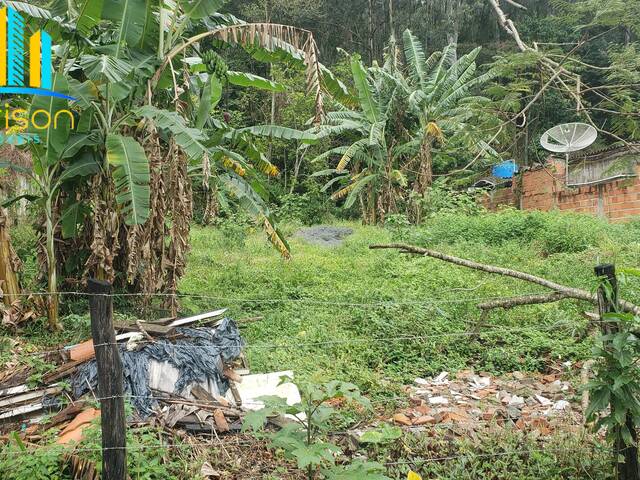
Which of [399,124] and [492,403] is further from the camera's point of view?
[399,124]

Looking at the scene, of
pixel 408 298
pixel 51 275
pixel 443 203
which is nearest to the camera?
pixel 51 275

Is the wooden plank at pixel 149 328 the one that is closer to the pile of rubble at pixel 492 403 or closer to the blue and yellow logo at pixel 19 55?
the pile of rubble at pixel 492 403

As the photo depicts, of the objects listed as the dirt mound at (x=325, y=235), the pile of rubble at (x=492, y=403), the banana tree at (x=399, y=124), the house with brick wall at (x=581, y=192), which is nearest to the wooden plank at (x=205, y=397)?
the pile of rubble at (x=492, y=403)

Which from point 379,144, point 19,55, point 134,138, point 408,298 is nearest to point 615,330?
point 408,298

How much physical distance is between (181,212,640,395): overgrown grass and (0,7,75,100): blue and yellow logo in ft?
10.7

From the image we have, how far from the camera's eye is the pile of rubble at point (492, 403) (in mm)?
4199

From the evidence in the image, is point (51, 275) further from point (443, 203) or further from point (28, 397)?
point (443, 203)

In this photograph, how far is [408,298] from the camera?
277 inches

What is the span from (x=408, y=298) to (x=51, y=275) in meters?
4.41

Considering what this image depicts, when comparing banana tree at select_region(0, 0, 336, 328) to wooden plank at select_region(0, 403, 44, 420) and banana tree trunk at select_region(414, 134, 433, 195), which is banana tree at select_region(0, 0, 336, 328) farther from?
banana tree trunk at select_region(414, 134, 433, 195)

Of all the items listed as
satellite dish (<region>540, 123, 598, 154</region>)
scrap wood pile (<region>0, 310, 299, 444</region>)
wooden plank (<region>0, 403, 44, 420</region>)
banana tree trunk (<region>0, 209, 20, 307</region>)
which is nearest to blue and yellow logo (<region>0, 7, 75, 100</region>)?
banana tree trunk (<region>0, 209, 20, 307</region>)

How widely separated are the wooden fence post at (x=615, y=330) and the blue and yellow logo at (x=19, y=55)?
543 centimetres

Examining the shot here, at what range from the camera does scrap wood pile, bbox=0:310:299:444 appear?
4059 mm

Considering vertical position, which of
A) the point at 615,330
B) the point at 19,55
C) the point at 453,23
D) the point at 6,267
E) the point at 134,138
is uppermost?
the point at 453,23
